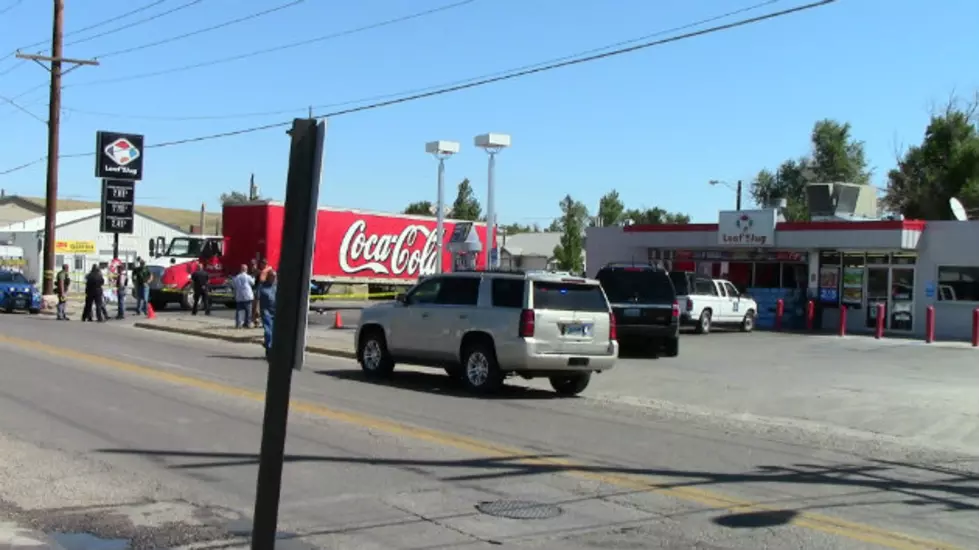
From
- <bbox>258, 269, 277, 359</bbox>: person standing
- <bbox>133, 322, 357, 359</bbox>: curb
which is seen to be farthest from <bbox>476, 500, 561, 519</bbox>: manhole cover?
<bbox>133, 322, 357, 359</bbox>: curb

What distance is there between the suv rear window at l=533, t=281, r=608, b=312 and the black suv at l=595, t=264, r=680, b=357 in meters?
6.38

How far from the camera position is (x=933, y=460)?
10.3 m

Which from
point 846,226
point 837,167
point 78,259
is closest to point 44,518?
point 846,226

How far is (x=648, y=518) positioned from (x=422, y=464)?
2.47m

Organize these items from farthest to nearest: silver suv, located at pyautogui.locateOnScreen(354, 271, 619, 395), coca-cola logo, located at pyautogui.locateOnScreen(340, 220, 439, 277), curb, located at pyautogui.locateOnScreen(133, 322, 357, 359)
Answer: coca-cola logo, located at pyautogui.locateOnScreen(340, 220, 439, 277) < curb, located at pyautogui.locateOnScreen(133, 322, 357, 359) < silver suv, located at pyautogui.locateOnScreen(354, 271, 619, 395)

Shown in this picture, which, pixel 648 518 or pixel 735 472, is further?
pixel 735 472

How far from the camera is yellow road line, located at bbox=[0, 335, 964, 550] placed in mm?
6633

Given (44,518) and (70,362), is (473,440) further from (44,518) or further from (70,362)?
(70,362)

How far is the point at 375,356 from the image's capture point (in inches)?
628

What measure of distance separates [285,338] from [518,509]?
139 inches

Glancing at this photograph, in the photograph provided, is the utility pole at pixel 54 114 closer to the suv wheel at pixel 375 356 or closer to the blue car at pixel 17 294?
the blue car at pixel 17 294

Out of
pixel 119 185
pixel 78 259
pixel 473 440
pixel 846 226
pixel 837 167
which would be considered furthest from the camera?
pixel 837 167

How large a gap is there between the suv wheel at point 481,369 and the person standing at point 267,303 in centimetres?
504

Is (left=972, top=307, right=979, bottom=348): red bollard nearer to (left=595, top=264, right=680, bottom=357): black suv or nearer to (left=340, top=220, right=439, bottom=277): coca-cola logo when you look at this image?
(left=595, top=264, right=680, bottom=357): black suv
